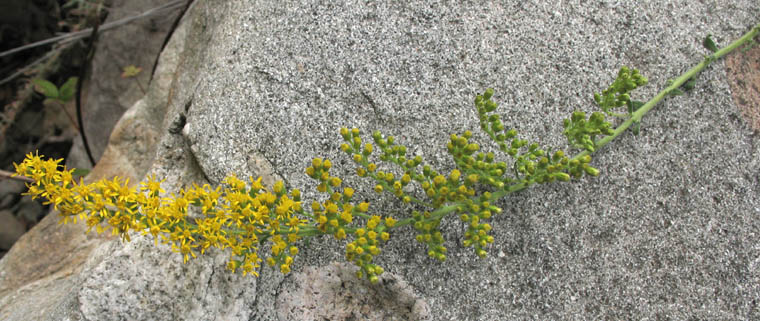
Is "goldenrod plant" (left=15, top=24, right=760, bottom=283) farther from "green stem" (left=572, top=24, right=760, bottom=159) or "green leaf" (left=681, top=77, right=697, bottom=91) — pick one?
"green leaf" (left=681, top=77, right=697, bottom=91)

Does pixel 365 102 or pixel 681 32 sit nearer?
pixel 365 102

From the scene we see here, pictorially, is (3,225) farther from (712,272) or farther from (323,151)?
(712,272)

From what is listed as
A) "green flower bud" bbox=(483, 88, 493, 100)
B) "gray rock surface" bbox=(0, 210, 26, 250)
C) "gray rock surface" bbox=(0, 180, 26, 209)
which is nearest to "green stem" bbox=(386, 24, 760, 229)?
"green flower bud" bbox=(483, 88, 493, 100)

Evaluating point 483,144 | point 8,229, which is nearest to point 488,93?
point 483,144

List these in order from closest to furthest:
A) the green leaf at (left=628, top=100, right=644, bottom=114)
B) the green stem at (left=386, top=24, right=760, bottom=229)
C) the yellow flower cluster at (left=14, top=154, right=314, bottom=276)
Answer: the yellow flower cluster at (left=14, top=154, right=314, bottom=276) < the green stem at (left=386, top=24, right=760, bottom=229) < the green leaf at (left=628, top=100, right=644, bottom=114)

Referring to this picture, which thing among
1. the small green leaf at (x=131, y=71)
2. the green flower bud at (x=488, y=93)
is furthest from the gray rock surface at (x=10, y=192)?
the green flower bud at (x=488, y=93)

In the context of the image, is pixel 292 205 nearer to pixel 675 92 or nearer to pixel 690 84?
pixel 675 92

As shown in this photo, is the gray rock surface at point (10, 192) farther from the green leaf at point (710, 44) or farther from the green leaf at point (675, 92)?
the green leaf at point (710, 44)

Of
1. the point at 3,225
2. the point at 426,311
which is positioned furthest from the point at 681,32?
the point at 3,225

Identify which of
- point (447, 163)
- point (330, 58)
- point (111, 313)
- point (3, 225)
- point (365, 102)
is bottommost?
point (3, 225)
